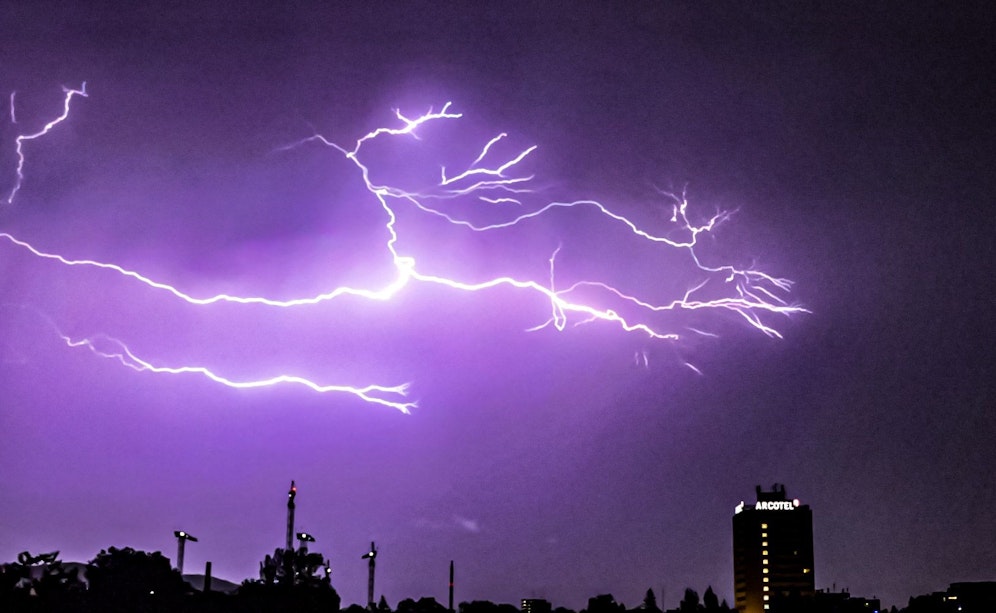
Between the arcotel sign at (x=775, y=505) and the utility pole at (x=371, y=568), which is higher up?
the arcotel sign at (x=775, y=505)

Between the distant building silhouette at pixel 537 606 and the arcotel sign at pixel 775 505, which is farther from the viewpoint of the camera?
the arcotel sign at pixel 775 505

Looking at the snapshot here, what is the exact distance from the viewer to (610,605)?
193 ft

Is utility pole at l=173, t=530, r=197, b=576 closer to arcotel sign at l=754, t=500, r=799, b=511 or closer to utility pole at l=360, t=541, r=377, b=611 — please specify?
utility pole at l=360, t=541, r=377, b=611

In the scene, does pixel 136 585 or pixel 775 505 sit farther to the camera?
pixel 775 505

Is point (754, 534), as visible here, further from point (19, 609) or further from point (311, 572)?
point (19, 609)

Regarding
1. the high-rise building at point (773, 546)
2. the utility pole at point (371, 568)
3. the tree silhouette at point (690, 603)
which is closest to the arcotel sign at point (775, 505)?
the high-rise building at point (773, 546)

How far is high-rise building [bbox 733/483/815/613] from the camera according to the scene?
5610 inches

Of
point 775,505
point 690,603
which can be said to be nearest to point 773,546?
point 775,505

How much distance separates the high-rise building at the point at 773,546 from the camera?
468 feet

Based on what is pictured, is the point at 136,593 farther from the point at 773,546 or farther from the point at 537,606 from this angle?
the point at 773,546

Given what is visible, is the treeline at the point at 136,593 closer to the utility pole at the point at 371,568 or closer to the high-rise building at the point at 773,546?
the utility pole at the point at 371,568

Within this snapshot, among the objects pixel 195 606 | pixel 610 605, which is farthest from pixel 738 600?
pixel 195 606

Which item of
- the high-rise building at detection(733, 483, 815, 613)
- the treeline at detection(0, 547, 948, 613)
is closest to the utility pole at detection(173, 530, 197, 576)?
the treeline at detection(0, 547, 948, 613)

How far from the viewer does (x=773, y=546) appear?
143500mm
